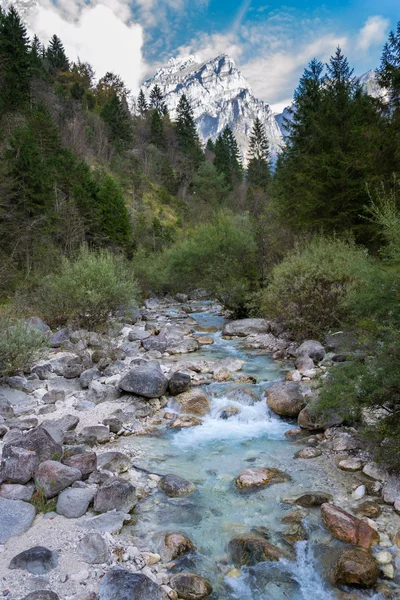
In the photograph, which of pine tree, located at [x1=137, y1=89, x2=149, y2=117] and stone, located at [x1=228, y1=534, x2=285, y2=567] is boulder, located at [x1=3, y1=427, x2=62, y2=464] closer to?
stone, located at [x1=228, y1=534, x2=285, y2=567]

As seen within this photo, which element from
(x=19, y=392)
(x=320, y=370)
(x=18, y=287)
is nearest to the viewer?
(x=19, y=392)

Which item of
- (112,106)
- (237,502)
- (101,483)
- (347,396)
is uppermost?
(112,106)

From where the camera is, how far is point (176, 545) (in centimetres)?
433

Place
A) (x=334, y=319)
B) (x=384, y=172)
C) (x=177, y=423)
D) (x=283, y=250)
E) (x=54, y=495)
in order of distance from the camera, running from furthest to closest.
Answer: (x=283, y=250) → (x=384, y=172) → (x=334, y=319) → (x=177, y=423) → (x=54, y=495)

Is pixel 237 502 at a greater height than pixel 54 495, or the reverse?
pixel 54 495

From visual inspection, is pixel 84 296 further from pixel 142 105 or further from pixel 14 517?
pixel 142 105

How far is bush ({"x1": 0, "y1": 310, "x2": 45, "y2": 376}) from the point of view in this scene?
333 inches

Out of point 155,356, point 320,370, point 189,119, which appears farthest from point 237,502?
point 189,119

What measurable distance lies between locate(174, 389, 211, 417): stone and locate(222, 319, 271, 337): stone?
6.96 metres

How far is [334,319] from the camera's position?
1220cm

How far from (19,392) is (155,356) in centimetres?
492

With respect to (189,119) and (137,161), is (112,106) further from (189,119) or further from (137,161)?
(189,119)

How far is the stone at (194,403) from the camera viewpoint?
832cm

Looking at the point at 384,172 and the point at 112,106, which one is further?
the point at 112,106
